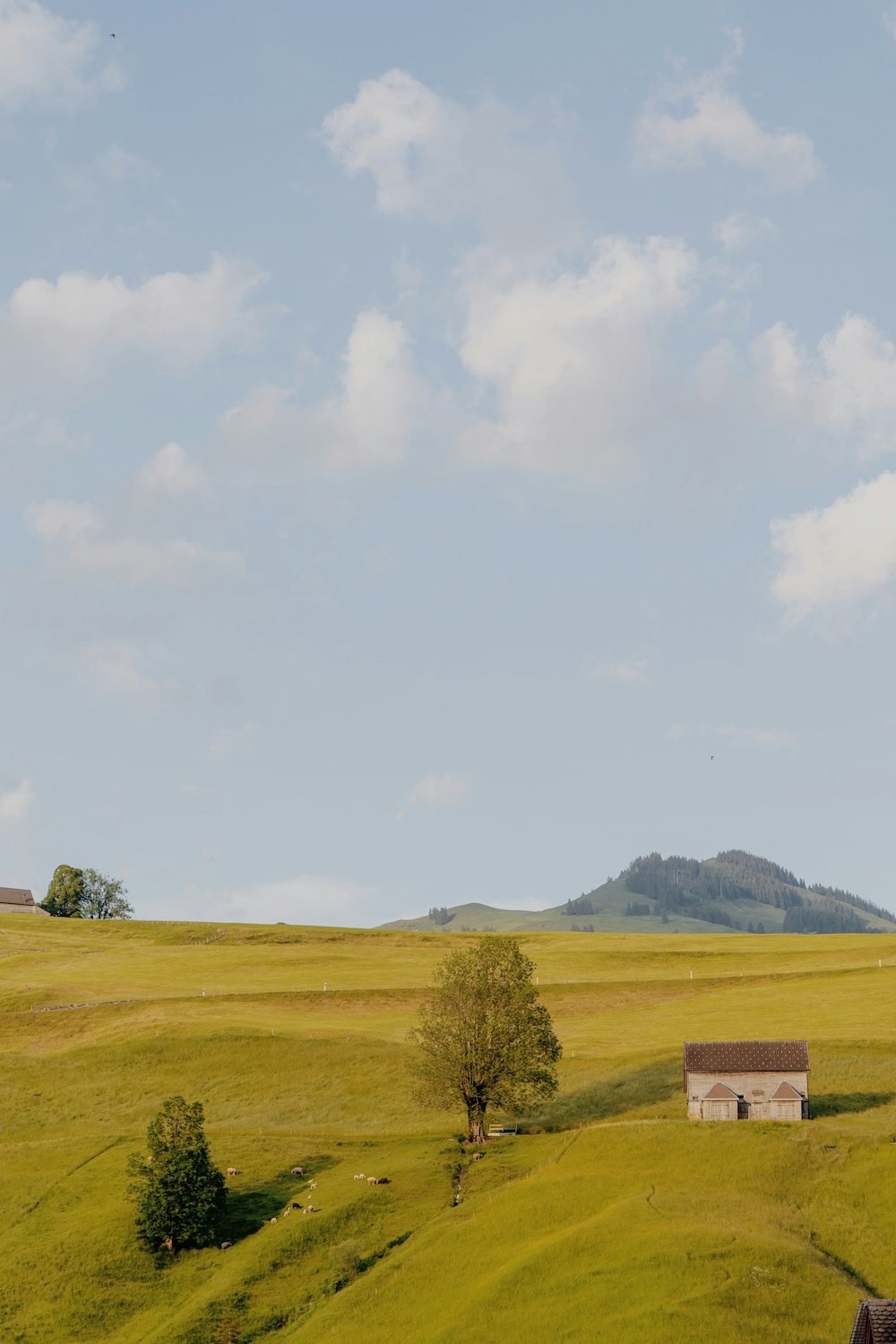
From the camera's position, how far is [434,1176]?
209 feet

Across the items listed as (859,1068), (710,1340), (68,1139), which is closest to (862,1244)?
(710,1340)

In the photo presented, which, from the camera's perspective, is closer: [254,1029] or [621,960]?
[254,1029]

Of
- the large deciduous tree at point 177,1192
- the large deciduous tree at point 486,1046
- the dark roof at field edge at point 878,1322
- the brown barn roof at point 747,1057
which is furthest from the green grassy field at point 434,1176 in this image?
the dark roof at field edge at point 878,1322

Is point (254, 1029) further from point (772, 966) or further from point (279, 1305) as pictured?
point (772, 966)

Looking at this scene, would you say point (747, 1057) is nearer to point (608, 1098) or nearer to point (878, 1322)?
point (608, 1098)

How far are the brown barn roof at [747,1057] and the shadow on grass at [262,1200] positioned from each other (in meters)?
21.8

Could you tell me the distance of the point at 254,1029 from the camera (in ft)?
320

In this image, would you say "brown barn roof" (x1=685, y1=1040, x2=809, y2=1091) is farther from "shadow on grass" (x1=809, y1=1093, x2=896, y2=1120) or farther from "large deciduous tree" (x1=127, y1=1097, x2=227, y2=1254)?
"large deciduous tree" (x1=127, y1=1097, x2=227, y2=1254)

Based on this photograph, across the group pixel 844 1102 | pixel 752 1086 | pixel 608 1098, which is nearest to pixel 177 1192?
pixel 608 1098

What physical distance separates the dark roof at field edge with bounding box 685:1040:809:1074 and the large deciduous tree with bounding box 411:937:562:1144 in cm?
872

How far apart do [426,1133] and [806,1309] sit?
1424 inches

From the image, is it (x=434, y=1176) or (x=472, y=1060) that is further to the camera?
(x=472, y=1060)

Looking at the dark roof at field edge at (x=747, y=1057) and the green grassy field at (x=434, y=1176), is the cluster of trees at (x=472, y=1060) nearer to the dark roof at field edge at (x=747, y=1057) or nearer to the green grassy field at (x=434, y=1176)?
the green grassy field at (x=434, y=1176)

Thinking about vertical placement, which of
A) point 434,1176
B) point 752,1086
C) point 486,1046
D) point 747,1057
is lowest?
point 434,1176
